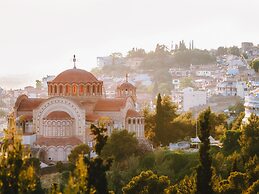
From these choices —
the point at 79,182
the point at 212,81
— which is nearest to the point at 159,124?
the point at 79,182

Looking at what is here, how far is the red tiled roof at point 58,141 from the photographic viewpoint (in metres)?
41.4

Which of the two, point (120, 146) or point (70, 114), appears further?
point (70, 114)

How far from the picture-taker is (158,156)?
36719 millimetres

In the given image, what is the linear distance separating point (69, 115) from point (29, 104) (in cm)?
322

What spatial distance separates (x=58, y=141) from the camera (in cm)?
4156

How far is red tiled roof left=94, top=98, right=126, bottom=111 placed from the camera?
43594mm

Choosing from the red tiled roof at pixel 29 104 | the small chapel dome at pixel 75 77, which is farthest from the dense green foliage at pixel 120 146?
the red tiled roof at pixel 29 104

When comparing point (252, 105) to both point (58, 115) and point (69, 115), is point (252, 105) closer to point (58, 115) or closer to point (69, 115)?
point (69, 115)

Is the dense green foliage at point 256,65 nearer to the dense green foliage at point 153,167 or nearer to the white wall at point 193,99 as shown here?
the white wall at point 193,99

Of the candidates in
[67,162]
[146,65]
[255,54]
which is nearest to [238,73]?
[255,54]

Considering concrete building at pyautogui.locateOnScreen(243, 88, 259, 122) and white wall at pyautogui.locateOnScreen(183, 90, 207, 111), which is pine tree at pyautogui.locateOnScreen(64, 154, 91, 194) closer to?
concrete building at pyautogui.locateOnScreen(243, 88, 259, 122)

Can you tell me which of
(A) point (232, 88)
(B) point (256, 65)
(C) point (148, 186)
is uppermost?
(B) point (256, 65)

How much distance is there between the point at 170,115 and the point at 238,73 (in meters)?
46.1

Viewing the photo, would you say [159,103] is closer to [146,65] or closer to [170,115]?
[170,115]
